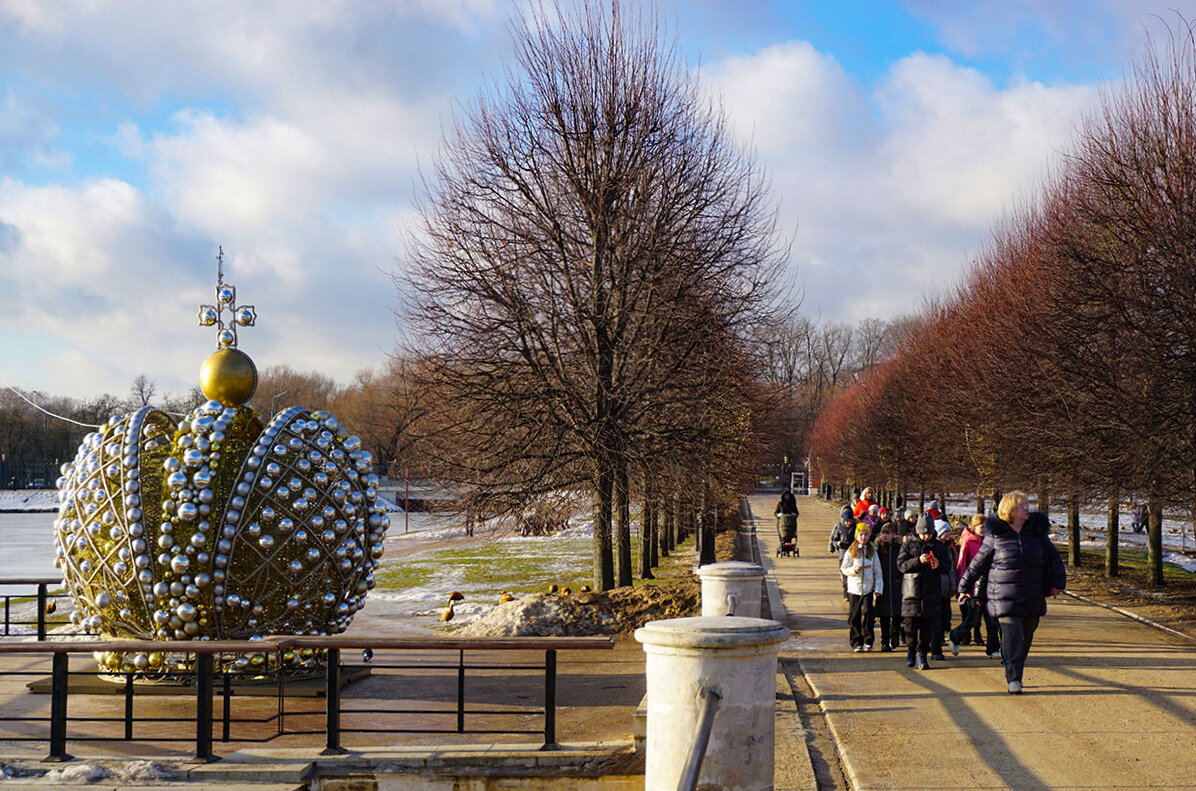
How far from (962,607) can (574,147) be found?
10.1m

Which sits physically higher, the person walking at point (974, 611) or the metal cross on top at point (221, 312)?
the metal cross on top at point (221, 312)

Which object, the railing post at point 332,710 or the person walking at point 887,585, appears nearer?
the railing post at point 332,710

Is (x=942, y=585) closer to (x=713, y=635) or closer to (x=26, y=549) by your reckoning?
(x=713, y=635)

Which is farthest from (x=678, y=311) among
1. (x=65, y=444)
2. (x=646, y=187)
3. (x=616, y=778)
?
(x=65, y=444)

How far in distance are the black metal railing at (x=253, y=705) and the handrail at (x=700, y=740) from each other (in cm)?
295

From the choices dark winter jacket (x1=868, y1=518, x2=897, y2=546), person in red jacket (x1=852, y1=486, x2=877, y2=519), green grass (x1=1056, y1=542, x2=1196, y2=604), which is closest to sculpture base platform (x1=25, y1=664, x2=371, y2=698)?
dark winter jacket (x1=868, y1=518, x2=897, y2=546)

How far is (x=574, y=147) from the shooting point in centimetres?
1955

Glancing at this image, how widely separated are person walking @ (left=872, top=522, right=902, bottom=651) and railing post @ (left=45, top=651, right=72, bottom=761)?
29.5 ft

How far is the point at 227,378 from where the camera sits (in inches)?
485

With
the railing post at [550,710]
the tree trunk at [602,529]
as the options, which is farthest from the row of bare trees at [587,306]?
the railing post at [550,710]

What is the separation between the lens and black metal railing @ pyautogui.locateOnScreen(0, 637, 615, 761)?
27.5 feet

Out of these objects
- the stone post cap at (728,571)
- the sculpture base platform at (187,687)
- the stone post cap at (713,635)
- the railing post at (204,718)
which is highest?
the stone post cap at (713,635)

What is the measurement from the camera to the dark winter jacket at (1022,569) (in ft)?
33.9

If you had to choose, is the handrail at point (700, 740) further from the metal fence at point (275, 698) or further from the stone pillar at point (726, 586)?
the stone pillar at point (726, 586)
